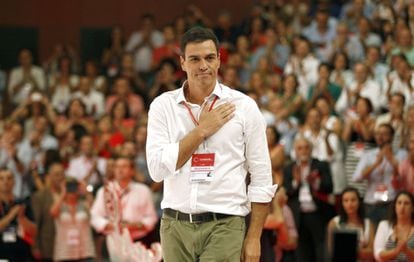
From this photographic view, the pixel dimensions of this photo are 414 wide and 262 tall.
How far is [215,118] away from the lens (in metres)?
4.32

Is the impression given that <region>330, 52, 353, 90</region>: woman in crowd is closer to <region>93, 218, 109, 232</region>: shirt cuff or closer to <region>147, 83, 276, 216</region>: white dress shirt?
Answer: <region>93, 218, 109, 232</region>: shirt cuff

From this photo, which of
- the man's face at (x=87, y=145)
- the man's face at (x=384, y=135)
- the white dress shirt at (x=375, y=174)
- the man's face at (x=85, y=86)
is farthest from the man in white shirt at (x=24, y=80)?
the man's face at (x=384, y=135)

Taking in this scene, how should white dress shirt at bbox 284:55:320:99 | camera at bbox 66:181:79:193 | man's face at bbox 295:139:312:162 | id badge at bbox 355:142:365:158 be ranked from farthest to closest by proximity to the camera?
1. white dress shirt at bbox 284:55:320:99
2. camera at bbox 66:181:79:193
3. id badge at bbox 355:142:365:158
4. man's face at bbox 295:139:312:162

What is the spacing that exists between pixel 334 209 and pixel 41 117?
4.34m

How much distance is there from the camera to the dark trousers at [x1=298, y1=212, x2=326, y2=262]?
9.34 meters

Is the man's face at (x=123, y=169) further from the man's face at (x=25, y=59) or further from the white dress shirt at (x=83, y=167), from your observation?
the man's face at (x=25, y=59)

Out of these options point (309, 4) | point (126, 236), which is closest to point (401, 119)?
point (126, 236)

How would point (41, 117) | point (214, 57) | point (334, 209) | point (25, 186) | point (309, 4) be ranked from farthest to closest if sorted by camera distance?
point (309, 4) → point (41, 117) → point (25, 186) → point (334, 209) → point (214, 57)

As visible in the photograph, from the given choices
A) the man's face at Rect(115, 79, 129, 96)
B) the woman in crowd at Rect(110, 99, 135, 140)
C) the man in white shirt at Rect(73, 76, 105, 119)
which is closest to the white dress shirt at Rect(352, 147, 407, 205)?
the woman in crowd at Rect(110, 99, 135, 140)

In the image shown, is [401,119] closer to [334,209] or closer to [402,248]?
[334,209]

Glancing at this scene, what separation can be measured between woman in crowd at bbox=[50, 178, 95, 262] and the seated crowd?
0.04 ft

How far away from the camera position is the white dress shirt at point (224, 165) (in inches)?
170

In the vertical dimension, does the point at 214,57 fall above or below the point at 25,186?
above

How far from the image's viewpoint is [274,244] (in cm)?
864
